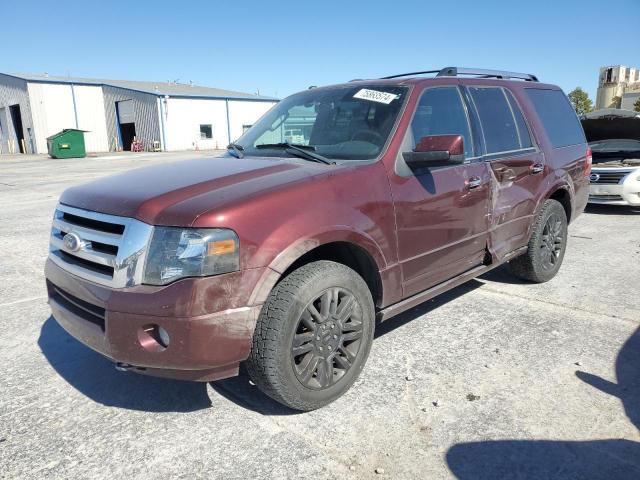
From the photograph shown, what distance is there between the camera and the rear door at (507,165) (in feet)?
12.8

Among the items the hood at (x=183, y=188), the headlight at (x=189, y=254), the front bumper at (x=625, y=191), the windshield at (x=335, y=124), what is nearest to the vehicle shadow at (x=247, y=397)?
the headlight at (x=189, y=254)

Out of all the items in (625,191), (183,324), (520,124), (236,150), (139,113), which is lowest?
(625,191)

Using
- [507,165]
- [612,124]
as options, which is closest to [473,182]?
[507,165]

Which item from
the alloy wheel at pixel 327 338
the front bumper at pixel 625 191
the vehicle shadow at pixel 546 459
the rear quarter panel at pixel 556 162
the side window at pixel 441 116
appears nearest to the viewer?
the vehicle shadow at pixel 546 459

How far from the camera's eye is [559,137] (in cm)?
489

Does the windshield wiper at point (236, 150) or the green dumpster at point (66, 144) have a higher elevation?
the windshield wiper at point (236, 150)

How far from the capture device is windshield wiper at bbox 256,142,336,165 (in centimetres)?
308

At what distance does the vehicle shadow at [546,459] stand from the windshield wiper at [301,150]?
178 cm

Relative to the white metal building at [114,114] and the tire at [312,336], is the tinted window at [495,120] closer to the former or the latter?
the tire at [312,336]

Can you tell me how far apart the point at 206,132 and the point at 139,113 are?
5.25m

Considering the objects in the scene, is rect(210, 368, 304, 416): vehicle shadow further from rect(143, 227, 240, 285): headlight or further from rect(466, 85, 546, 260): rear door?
rect(466, 85, 546, 260): rear door

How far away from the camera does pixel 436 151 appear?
2986mm

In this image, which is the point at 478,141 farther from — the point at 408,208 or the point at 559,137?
the point at 559,137

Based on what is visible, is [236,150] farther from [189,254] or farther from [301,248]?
[189,254]
